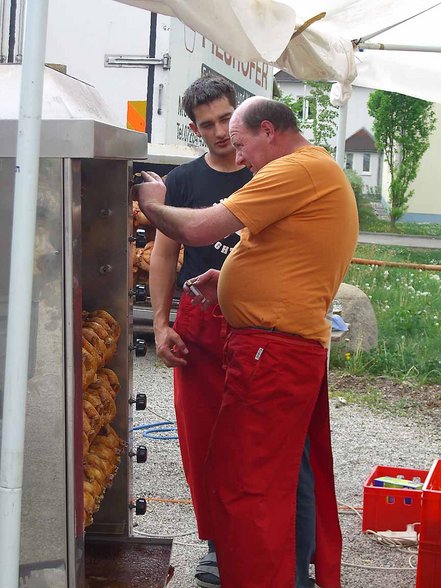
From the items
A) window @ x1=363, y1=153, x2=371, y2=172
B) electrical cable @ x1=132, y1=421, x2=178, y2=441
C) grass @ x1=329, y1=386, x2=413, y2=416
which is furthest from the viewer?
window @ x1=363, y1=153, x2=371, y2=172

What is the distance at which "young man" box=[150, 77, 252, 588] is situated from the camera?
3.84 meters

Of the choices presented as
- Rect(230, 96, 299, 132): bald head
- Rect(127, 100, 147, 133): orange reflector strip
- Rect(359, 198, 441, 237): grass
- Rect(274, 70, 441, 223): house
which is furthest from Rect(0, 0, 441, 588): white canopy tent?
Rect(274, 70, 441, 223): house

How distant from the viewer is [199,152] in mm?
8344

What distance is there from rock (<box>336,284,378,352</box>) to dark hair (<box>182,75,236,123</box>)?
5401 millimetres

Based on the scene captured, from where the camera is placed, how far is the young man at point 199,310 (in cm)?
384

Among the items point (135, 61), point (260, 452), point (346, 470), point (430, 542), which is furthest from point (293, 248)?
point (135, 61)

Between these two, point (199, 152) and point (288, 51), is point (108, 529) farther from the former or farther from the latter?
point (199, 152)

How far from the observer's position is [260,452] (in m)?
3.39

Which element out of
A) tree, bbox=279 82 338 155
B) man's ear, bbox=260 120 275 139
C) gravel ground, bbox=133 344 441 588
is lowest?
gravel ground, bbox=133 344 441 588

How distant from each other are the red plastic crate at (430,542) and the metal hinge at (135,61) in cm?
480

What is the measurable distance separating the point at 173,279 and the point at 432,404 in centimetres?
420

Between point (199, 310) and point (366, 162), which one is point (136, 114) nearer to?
point (199, 310)

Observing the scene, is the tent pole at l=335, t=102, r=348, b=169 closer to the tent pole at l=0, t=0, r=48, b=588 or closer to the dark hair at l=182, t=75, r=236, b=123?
the dark hair at l=182, t=75, r=236, b=123

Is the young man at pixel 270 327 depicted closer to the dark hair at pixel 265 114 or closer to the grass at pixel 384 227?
the dark hair at pixel 265 114
